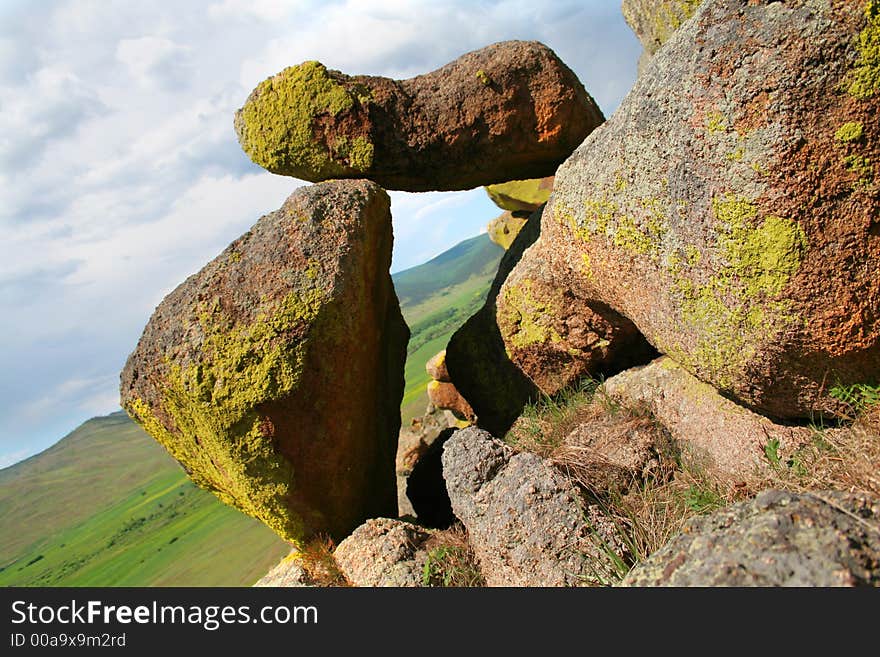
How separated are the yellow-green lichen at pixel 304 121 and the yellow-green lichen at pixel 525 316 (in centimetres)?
263

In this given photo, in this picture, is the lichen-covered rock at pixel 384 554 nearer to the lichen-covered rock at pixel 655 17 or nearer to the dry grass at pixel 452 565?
the dry grass at pixel 452 565

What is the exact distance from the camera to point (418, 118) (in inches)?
295

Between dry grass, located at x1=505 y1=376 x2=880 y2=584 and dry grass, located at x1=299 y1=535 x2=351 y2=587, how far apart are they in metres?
2.10

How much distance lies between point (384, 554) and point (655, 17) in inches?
322

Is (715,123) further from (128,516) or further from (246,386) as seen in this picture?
(128,516)

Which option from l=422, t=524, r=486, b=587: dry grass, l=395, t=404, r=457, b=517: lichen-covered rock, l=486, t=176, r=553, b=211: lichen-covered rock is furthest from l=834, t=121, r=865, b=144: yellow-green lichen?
l=486, t=176, r=553, b=211: lichen-covered rock

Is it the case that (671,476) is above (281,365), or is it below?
below

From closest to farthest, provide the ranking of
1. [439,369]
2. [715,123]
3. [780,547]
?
1. [780,547]
2. [715,123]
3. [439,369]

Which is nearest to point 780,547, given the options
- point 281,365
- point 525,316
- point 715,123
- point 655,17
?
point 715,123

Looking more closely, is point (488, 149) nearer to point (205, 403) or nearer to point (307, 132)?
point (307, 132)

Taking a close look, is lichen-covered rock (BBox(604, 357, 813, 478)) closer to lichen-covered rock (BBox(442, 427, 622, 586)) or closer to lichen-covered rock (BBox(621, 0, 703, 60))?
lichen-covered rock (BBox(442, 427, 622, 586))

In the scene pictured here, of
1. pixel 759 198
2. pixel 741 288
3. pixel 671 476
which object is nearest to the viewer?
pixel 759 198

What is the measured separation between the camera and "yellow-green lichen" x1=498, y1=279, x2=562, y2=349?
6191 millimetres

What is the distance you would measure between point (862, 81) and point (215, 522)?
4731cm
